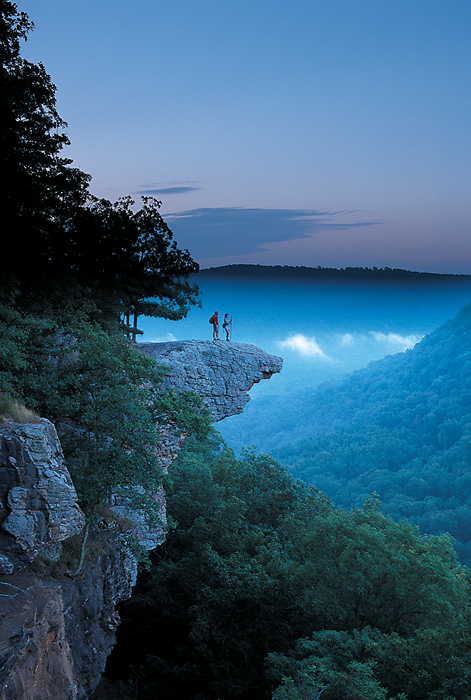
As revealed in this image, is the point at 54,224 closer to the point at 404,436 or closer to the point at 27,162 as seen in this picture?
the point at 27,162

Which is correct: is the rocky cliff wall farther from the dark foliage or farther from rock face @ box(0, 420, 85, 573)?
the dark foliage

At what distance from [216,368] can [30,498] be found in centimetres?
1293

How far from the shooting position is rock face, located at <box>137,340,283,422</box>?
20.6 metres

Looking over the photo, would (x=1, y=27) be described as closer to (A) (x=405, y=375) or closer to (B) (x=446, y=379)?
(B) (x=446, y=379)

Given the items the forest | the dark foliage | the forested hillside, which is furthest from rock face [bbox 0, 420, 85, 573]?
the forested hillside

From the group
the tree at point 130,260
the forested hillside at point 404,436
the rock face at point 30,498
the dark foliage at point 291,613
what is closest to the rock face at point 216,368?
the tree at point 130,260

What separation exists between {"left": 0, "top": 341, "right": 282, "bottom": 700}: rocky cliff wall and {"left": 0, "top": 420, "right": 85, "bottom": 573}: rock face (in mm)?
17

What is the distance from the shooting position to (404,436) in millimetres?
88188

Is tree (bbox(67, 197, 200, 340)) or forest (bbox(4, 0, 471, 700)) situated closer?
forest (bbox(4, 0, 471, 700))

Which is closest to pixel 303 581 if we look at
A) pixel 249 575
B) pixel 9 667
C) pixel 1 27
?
pixel 249 575

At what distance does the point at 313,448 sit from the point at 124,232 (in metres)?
79.5

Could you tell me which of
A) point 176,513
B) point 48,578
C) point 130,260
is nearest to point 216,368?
point 130,260

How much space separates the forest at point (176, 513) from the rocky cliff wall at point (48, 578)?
100 centimetres

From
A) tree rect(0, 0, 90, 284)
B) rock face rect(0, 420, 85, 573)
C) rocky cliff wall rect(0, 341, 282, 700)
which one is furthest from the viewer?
tree rect(0, 0, 90, 284)
